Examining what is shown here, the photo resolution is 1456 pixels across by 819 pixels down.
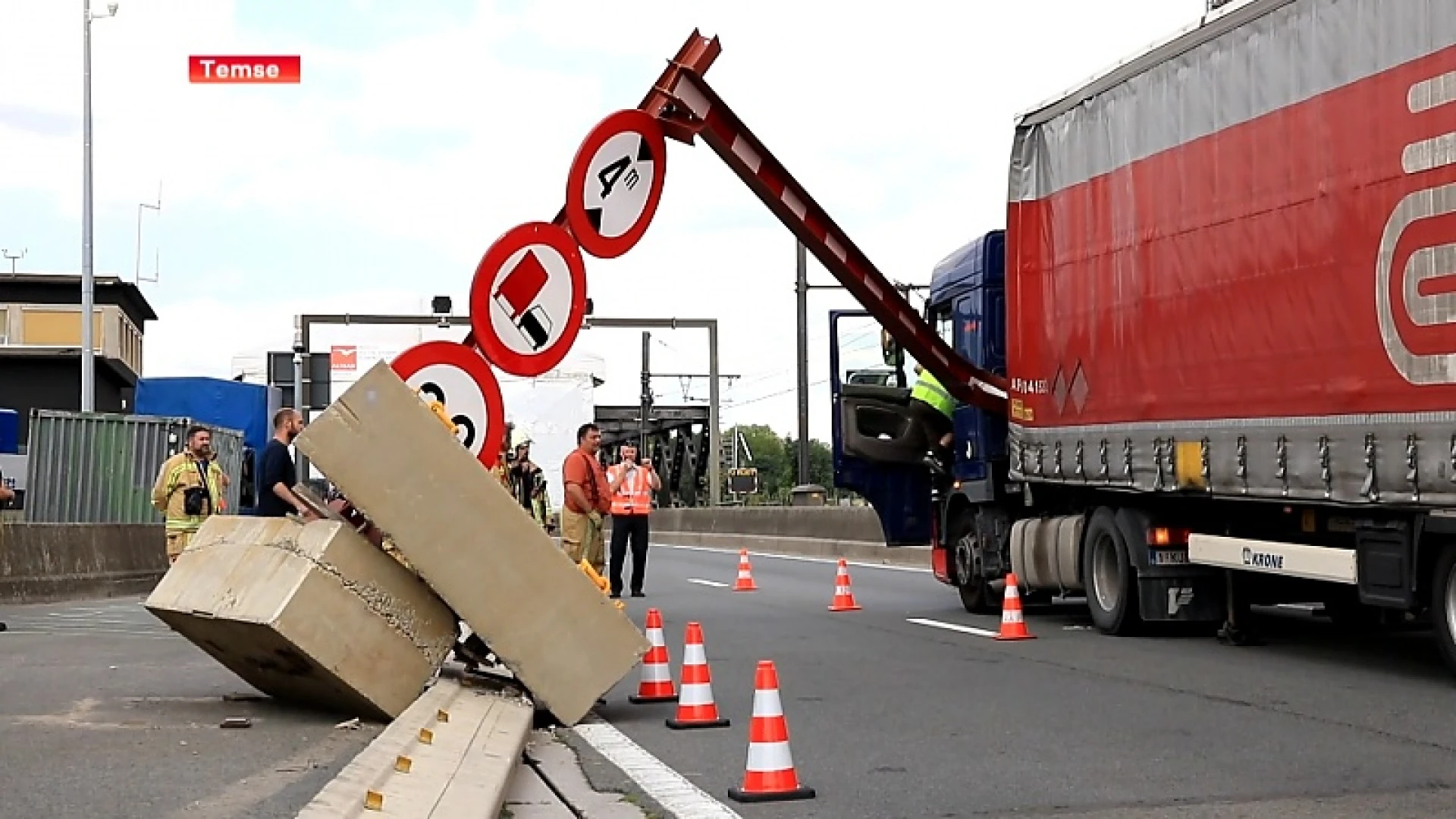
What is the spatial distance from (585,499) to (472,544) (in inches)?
317

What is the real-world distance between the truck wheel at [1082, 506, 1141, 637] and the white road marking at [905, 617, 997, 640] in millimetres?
855

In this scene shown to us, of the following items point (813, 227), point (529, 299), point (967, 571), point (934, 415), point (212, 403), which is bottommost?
point (967, 571)

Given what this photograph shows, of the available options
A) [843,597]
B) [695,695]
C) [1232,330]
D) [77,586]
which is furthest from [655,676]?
[77,586]

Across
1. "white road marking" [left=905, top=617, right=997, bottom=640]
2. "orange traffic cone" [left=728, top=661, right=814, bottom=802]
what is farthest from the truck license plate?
"orange traffic cone" [left=728, top=661, right=814, bottom=802]

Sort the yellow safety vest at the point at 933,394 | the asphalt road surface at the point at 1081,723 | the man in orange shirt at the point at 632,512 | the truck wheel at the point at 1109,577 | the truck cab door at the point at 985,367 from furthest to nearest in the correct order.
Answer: the man in orange shirt at the point at 632,512
the yellow safety vest at the point at 933,394
the truck cab door at the point at 985,367
the truck wheel at the point at 1109,577
the asphalt road surface at the point at 1081,723

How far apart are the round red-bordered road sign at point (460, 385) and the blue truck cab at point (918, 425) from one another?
733 centimetres

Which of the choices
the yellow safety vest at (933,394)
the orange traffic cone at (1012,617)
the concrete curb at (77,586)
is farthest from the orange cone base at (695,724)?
the concrete curb at (77,586)

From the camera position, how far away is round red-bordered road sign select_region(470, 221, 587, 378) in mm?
9734

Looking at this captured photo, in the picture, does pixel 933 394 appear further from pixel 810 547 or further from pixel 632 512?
pixel 810 547

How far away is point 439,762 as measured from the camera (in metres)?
7.30

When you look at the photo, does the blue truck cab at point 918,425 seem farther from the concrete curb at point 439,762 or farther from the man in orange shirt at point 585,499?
the concrete curb at point 439,762

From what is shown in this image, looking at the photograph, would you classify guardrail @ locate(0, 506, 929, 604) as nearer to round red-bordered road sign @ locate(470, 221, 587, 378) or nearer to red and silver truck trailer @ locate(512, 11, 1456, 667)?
red and silver truck trailer @ locate(512, 11, 1456, 667)

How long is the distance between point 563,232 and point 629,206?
99 cm

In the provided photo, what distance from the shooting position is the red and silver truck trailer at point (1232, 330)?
10.4 m
